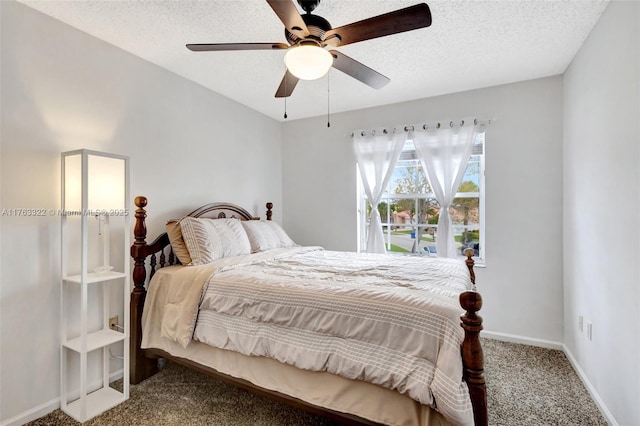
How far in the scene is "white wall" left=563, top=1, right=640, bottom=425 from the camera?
1678 mm

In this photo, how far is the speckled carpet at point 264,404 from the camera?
1.93m

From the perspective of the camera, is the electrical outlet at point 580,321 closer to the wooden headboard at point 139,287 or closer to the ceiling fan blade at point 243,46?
the ceiling fan blade at point 243,46

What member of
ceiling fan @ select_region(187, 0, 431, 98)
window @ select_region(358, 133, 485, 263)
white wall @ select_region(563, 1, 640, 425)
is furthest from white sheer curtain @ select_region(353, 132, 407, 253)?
ceiling fan @ select_region(187, 0, 431, 98)

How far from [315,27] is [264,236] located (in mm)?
2061

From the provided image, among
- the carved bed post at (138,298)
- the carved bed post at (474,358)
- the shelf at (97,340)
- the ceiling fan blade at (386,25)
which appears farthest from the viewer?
the carved bed post at (138,298)

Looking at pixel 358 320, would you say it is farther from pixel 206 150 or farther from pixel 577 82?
pixel 577 82

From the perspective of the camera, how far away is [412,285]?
73.0 inches

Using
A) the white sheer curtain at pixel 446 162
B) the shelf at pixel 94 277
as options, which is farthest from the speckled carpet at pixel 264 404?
the white sheer curtain at pixel 446 162

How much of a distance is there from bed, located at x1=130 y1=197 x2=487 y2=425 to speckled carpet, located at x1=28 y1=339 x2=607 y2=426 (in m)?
0.25

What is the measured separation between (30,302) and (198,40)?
6.93ft

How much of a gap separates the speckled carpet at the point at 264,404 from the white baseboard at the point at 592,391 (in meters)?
0.03

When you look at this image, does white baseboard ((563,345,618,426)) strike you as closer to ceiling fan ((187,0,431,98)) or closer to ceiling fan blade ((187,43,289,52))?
ceiling fan ((187,0,431,98))

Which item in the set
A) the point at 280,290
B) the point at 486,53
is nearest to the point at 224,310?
the point at 280,290

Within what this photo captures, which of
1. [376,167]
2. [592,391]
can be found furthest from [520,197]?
[592,391]
